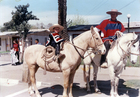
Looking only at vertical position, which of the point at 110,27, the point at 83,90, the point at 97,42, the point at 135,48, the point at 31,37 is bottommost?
the point at 83,90

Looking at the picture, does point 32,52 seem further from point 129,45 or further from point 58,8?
point 58,8

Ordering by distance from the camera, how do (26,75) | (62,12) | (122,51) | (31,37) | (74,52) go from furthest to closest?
(31,37) < (62,12) < (26,75) < (122,51) < (74,52)

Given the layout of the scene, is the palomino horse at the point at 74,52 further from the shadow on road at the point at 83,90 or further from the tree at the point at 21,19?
the tree at the point at 21,19

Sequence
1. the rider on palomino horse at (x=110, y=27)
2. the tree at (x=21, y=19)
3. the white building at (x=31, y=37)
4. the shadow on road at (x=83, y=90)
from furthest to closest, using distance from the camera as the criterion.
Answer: the white building at (x=31, y=37)
the tree at (x=21, y=19)
the shadow on road at (x=83, y=90)
the rider on palomino horse at (x=110, y=27)

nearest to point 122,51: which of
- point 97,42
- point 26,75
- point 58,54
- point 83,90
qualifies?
point 97,42

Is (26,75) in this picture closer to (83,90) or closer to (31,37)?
(83,90)

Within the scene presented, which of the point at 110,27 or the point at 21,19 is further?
the point at 21,19

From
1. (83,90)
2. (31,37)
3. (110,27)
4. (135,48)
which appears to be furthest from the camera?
(31,37)

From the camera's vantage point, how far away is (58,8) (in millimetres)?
11984

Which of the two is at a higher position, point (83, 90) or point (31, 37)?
point (31, 37)

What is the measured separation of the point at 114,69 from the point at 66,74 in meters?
1.70

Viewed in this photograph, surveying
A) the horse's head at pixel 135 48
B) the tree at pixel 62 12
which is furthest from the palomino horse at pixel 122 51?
the tree at pixel 62 12

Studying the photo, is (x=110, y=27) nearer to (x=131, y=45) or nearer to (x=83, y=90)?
(x=131, y=45)

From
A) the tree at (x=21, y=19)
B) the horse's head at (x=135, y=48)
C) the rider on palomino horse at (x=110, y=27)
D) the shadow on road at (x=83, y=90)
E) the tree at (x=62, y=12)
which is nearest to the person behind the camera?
the horse's head at (x=135, y=48)
